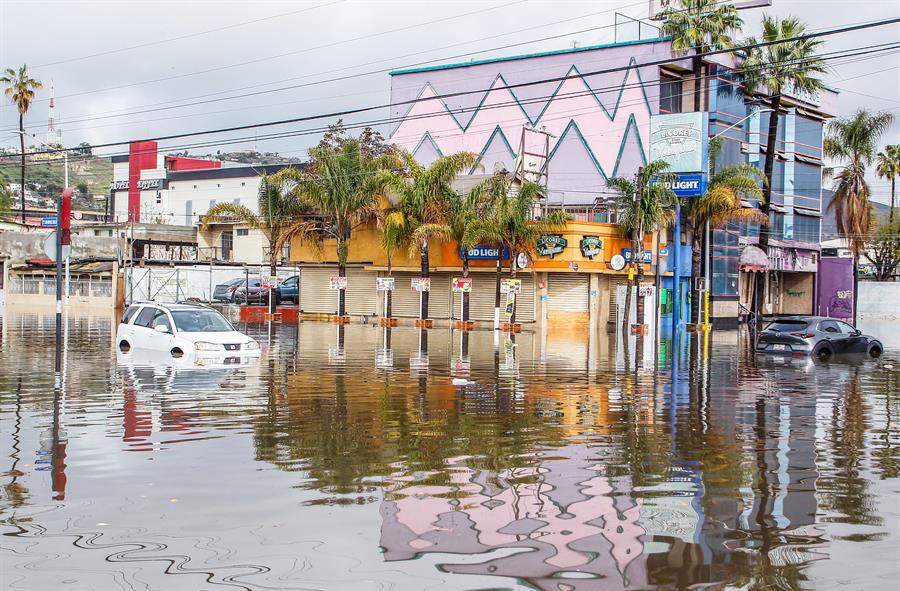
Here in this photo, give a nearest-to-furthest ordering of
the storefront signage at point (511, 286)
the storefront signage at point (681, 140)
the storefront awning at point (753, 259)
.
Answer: the storefront signage at point (511, 286) → the storefront signage at point (681, 140) → the storefront awning at point (753, 259)

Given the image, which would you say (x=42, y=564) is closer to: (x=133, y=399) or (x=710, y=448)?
(x=710, y=448)

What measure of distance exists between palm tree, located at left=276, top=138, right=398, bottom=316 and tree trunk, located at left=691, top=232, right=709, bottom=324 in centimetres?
1657

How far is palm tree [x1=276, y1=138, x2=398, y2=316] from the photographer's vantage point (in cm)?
4809

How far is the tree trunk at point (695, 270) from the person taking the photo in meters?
51.7

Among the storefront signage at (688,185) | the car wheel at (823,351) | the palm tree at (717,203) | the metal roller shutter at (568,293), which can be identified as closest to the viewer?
the car wheel at (823,351)

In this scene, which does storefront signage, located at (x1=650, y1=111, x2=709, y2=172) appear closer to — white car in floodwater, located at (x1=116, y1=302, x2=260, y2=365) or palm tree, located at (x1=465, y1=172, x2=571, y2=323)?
palm tree, located at (x1=465, y1=172, x2=571, y2=323)

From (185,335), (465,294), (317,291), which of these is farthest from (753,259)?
(185,335)

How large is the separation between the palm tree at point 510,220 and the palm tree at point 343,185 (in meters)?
5.62

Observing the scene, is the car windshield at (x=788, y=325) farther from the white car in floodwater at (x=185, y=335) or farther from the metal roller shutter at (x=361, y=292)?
the metal roller shutter at (x=361, y=292)

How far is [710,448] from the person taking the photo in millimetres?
12398

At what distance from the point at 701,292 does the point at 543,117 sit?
15643mm

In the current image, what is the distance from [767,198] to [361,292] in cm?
2419

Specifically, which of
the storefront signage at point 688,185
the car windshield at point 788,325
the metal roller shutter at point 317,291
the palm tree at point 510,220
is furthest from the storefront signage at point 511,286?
the car windshield at point 788,325

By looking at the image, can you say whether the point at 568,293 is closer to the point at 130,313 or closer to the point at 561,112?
the point at 561,112
